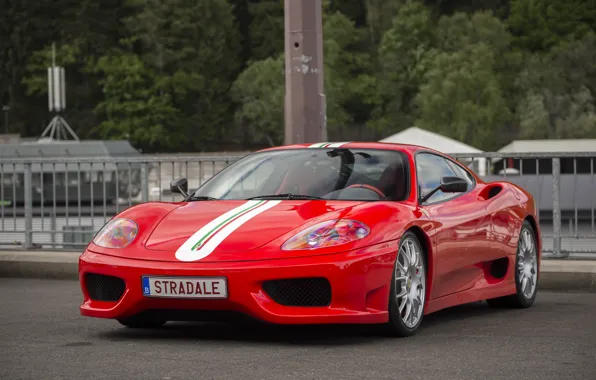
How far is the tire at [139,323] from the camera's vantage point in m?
7.70

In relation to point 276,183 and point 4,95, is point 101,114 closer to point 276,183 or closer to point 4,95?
point 4,95

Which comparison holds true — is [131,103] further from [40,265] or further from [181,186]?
[181,186]

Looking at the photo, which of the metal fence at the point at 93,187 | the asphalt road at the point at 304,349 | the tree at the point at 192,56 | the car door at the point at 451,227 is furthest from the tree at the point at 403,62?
the asphalt road at the point at 304,349

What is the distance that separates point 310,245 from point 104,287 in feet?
4.28

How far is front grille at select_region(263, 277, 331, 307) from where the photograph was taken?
7008mm

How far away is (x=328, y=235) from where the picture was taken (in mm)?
7094

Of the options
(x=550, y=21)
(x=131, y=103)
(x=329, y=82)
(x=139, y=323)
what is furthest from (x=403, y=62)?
(x=139, y=323)

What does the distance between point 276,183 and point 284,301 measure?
52.7 inches

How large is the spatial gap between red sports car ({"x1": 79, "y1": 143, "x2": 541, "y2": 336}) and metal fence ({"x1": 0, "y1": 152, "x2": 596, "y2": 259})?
3.49 m

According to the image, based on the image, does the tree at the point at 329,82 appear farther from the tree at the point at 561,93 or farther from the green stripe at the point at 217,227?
the green stripe at the point at 217,227

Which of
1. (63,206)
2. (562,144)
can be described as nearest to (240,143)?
(562,144)

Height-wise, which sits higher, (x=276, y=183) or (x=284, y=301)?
(x=276, y=183)

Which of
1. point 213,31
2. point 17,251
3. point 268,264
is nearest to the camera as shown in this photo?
point 268,264

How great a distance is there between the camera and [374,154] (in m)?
8.26
